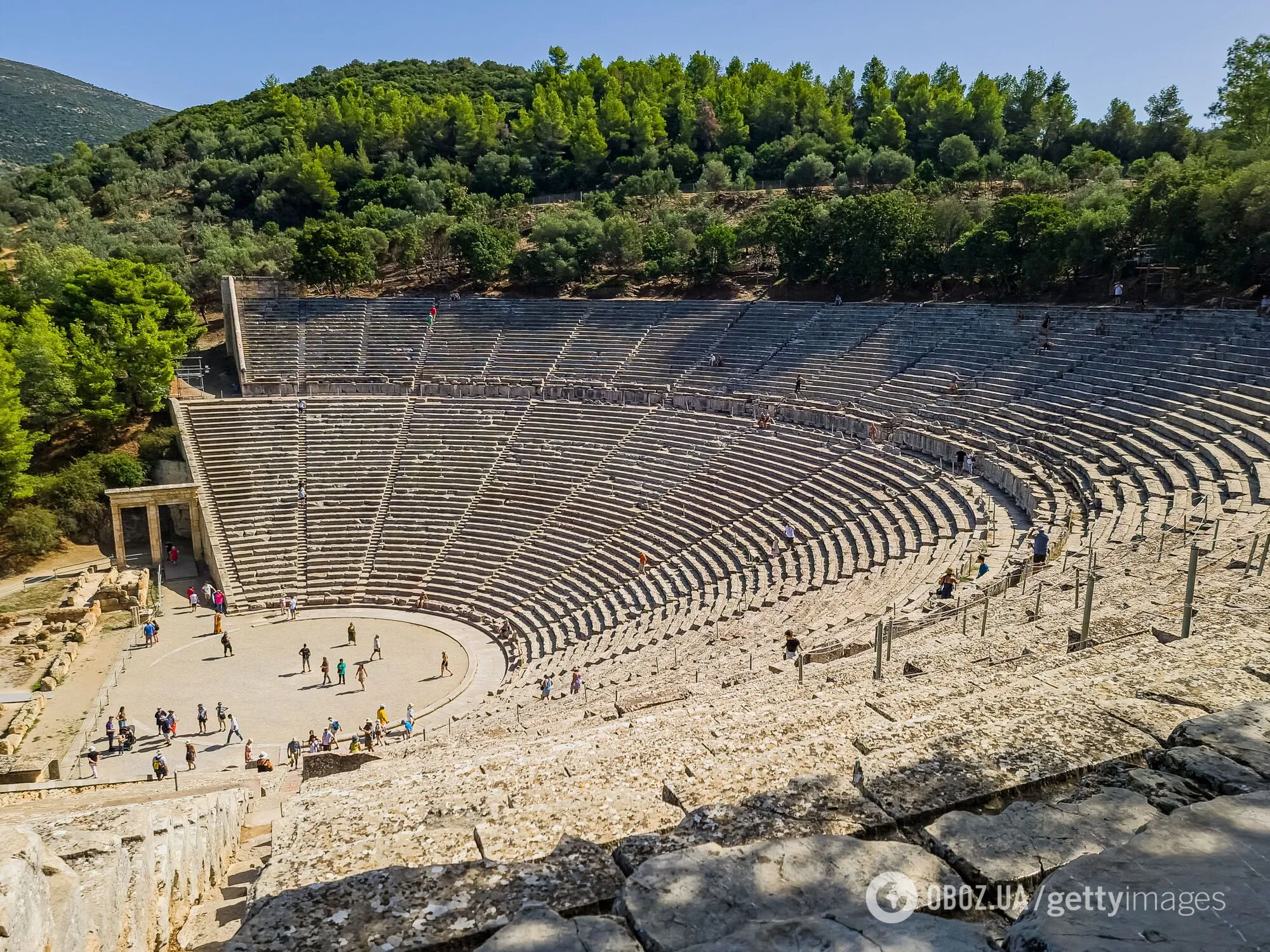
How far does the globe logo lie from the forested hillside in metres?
27.0

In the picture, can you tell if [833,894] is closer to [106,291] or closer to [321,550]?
[321,550]

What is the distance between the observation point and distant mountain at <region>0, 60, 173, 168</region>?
347 ft

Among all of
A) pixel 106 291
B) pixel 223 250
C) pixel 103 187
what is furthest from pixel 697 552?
pixel 103 187

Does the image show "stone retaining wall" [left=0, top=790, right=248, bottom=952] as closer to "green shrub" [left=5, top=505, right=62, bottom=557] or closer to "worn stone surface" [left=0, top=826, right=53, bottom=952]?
"worn stone surface" [left=0, top=826, right=53, bottom=952]

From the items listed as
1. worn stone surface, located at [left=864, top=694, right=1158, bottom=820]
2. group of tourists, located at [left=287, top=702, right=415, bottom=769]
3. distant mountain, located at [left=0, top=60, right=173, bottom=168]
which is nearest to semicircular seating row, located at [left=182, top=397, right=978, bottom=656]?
group of tourists, located at [left=287, top=702, right=415, bottom=769]

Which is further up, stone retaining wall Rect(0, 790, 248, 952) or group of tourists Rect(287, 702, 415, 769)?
stone retaining wall Rect(0, 790, 248, 952)

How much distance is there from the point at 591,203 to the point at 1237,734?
54.9 m

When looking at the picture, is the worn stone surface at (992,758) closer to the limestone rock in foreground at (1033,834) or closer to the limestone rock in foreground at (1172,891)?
the limestone rock in foreground at (1033,834)

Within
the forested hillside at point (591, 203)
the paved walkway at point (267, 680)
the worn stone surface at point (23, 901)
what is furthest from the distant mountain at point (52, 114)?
the worn stone surface at point (23, 901)

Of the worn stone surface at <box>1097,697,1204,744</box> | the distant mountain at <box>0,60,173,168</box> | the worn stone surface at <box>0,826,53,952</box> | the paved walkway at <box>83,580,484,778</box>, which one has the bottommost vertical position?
the paved walkway at <box>83,580,484,778</box>

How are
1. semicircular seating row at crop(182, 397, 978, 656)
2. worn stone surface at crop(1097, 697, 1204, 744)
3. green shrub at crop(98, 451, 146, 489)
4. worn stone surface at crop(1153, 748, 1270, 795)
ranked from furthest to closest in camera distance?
green shrub at crop(98, 451, 146, 489) < semicircular seating row at crop(182, 397, 978, 656) < worn stone surface at crop(1097, 697, 1204, 744) < worn stone surface at crop(1153, 748, 1270, 795)

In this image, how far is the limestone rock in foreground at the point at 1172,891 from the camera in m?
2.30

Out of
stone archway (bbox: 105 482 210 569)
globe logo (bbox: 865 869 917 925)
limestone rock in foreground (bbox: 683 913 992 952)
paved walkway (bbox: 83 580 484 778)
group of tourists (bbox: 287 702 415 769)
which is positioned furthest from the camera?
stone archway (bbox: 105 482 210 569)

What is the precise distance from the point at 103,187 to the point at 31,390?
40061 millimetres
